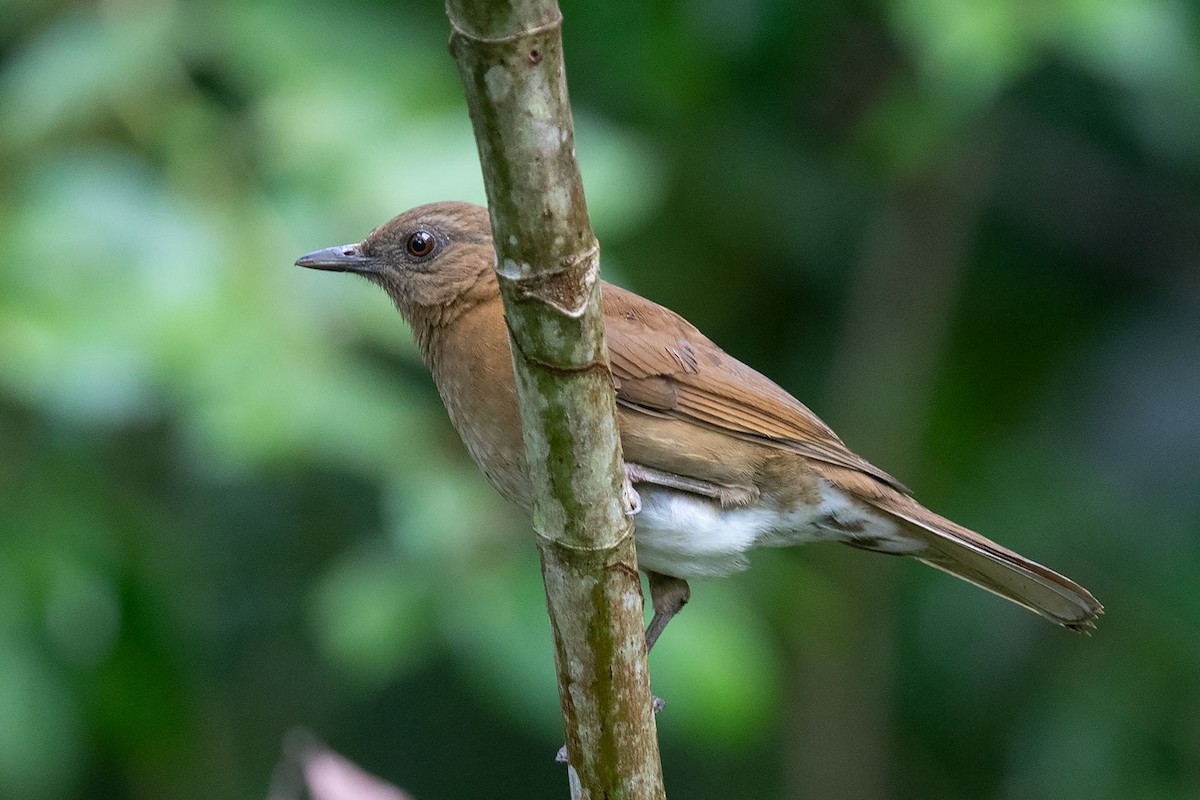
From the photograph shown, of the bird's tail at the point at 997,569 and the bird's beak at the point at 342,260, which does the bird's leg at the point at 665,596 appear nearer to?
the bird's tail at the point at 997,569

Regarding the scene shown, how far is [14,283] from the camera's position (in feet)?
13.1

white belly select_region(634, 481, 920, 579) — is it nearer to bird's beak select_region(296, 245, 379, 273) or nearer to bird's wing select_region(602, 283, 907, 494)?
bird's wing select_region(602, 283, 907, 494)

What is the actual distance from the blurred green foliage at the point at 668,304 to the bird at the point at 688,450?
32 centimetres

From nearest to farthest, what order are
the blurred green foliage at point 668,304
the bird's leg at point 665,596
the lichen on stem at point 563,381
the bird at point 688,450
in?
the lichen on stem at point 563,381 < the bird at point 688,450 < the bird's leg at point 665,596 < the blurred green foliage at point 668,304

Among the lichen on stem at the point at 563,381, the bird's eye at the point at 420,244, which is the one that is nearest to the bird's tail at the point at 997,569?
the lichen on stem at the point at 563,381

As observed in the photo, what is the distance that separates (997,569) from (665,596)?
0.85 meters

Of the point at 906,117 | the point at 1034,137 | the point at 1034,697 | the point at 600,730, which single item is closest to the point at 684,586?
the point at 600,730

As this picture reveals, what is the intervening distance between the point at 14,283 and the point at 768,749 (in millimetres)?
4007

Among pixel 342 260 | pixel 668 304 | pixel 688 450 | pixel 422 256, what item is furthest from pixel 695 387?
pixel 668 304

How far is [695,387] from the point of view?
3.69m

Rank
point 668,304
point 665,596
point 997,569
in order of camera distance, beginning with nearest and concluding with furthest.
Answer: point 997,569
point 665,596
point 668,304

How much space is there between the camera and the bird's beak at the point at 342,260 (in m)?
4.03

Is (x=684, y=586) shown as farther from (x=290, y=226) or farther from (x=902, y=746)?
(x=902, y=746)

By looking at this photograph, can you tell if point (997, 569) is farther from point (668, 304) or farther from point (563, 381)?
point (668, 304)
